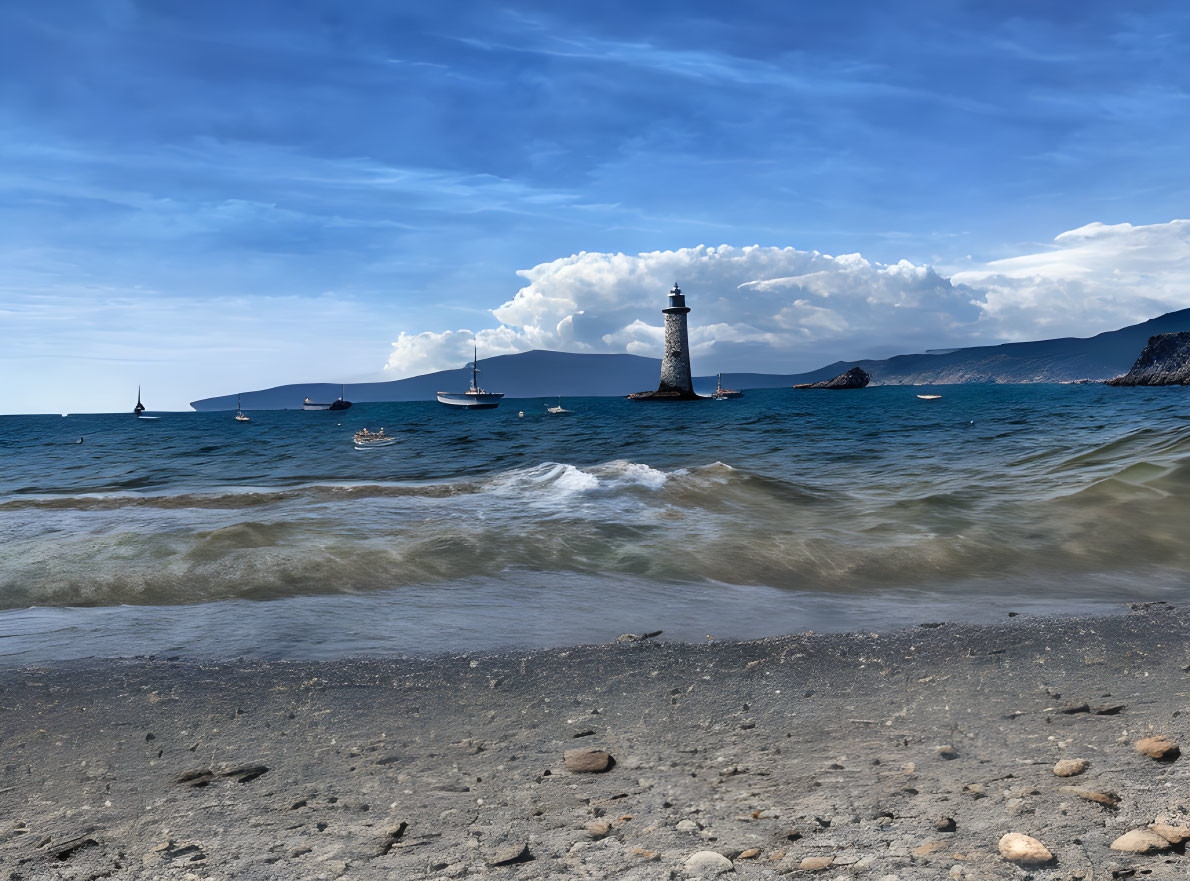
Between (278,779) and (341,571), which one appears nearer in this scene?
(278,779)

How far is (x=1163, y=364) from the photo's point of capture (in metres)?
155

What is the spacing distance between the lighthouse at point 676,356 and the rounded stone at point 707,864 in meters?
108

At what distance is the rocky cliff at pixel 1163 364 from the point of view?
483 ft

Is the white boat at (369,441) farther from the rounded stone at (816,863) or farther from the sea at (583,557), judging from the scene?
the rounded stone at (816,863)

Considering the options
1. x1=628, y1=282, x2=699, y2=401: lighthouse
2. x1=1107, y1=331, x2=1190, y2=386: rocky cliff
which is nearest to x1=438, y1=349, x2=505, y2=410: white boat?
x1=628, y1=282, x2=699, y2=401: lighthouse

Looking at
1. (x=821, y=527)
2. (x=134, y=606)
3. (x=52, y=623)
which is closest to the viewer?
(x=52, y=623)

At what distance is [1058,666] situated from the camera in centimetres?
531

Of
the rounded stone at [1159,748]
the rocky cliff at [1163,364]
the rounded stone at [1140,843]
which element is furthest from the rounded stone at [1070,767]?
the rocky cliff at [1163,364]

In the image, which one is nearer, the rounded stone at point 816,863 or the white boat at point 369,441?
the rounded stone at point 816,863

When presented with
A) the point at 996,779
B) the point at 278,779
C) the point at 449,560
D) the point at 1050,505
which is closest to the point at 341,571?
the point at 449,560

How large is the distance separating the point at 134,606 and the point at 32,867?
5468mm

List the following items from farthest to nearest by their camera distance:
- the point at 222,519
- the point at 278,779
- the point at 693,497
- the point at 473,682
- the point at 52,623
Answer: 1. the point at 693,497
2. the point at 222,519
3. the point at 52,623
4. the point at 473,682
5. the point at 278,779

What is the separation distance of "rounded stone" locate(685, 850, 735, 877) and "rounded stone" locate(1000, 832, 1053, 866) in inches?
43.8

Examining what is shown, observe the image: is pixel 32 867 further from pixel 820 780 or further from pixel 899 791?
pixel 899 791
